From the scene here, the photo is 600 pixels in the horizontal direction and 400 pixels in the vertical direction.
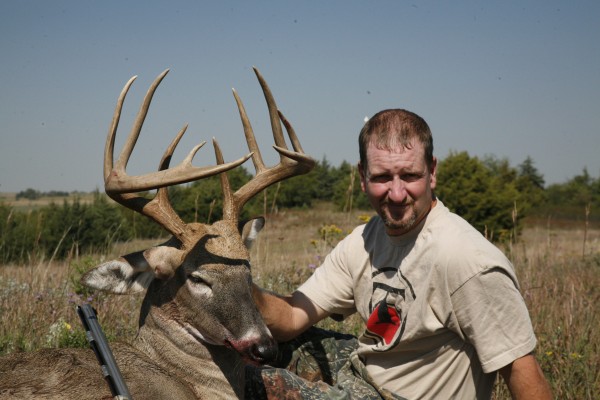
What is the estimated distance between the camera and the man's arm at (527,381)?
109 inches

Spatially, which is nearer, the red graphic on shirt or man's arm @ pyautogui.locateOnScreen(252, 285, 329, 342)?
the red graphic on shirt

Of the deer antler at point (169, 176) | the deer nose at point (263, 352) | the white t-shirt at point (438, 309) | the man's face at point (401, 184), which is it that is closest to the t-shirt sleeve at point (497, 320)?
the white t-shirt at point (438, 309)

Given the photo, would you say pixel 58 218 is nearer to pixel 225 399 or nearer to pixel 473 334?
pixel 225 399

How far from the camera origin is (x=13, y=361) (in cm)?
310

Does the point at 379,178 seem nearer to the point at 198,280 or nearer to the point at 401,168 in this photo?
the point at 401,168

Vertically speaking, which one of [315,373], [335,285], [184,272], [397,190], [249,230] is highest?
[397,190]

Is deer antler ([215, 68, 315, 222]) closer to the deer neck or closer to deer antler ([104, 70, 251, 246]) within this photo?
deer antler ([104, 70, 251, 246])

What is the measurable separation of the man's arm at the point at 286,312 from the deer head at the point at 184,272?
0.36 meters

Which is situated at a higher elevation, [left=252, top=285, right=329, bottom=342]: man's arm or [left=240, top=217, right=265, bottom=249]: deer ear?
[left=240, top=217, right=265, bottom=249]: deer ear

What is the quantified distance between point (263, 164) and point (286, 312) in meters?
0.97

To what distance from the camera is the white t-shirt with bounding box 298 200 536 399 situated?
286 centimetres

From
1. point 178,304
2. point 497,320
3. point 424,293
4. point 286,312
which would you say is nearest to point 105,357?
point 178,304

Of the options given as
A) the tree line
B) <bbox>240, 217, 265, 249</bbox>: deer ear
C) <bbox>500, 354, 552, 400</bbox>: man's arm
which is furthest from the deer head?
the tree line

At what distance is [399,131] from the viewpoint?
10.8 ft
